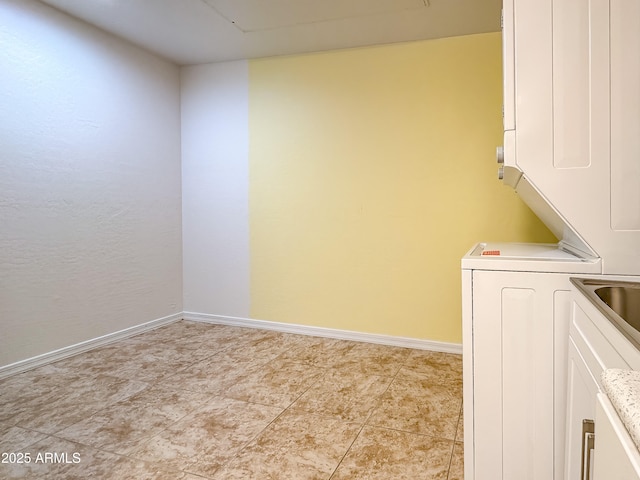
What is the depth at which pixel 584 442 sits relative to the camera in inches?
41.7

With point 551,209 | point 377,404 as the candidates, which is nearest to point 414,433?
point 377,404

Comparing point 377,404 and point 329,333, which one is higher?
point 329,333

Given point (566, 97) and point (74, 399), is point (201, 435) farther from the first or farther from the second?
point (566, 97)

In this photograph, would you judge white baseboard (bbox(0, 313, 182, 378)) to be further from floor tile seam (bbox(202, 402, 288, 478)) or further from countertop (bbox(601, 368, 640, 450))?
countertop (bbox(601, 368, 640, 450))

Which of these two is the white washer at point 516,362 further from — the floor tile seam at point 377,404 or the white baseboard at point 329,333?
the white baseboard at point 329,333

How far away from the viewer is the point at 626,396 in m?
0.61

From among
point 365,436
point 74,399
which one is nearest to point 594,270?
point 365,436

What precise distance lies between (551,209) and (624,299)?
39cm

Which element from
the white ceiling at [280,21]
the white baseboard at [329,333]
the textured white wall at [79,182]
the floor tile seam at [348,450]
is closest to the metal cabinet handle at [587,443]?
the floor tile seam at [348,450]

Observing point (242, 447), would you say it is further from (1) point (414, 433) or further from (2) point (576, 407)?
(2) point (576, 407)

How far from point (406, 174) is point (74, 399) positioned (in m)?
2.87

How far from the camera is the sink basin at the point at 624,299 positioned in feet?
4.50

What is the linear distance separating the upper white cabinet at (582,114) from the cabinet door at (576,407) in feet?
1.24

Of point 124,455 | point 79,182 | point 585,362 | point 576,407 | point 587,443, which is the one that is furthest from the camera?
point 79,182
